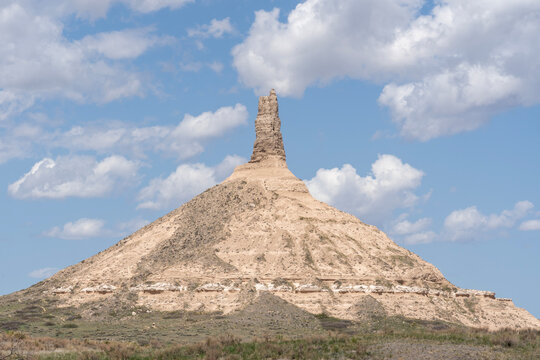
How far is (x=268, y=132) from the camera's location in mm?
105625

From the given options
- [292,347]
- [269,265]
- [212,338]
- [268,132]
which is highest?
[268,132]

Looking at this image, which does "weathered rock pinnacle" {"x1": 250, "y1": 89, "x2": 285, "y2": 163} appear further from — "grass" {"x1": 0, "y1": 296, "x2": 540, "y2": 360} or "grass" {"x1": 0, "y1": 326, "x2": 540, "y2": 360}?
"grass" {"x1": 0, "y1": 326, "x2": 540, "y2": 360}

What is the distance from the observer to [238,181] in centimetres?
10519

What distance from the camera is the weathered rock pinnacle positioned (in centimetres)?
10556

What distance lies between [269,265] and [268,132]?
83.5 feet

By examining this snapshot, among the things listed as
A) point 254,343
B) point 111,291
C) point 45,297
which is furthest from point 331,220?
point 254,343

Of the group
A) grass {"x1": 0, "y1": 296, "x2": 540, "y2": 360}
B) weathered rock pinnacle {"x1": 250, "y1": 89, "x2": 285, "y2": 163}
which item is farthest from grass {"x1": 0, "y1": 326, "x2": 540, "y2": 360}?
weathered rock pinnacle {"x1": 250, "y1": 89, "x2": 285, "y2": 163}

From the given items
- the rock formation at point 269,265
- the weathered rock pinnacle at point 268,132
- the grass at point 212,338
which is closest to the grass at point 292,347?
the grass at point 212,338

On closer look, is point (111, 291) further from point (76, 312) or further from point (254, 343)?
point (254, 343)

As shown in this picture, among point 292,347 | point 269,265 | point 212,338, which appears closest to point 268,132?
point 269,265

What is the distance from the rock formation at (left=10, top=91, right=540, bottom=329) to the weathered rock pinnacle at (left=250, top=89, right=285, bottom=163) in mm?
213

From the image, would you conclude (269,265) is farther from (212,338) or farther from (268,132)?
(212,338)

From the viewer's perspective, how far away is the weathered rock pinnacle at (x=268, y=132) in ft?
346

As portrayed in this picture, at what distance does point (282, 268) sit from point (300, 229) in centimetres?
821
